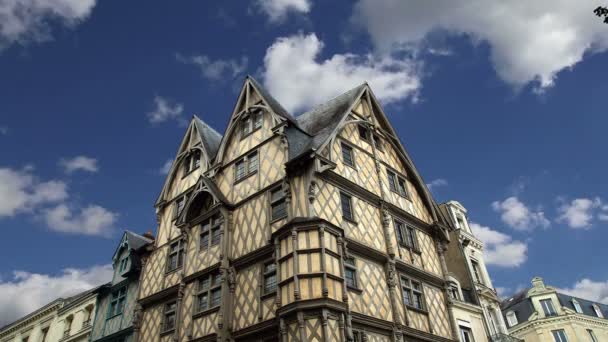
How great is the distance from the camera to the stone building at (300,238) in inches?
527

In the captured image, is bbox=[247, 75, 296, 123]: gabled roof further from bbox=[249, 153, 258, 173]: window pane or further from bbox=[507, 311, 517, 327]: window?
bbox=[507, 311, 517, 327]: window

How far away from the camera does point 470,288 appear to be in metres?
20.8

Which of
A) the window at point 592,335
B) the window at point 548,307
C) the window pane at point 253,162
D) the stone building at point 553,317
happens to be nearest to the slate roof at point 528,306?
the stone building at point 553,317

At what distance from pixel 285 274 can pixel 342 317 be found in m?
2.16

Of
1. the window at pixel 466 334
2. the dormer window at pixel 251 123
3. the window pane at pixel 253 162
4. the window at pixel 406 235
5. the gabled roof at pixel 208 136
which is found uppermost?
the gabled roof at pixel 208 136

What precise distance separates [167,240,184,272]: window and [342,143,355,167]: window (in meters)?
8.09

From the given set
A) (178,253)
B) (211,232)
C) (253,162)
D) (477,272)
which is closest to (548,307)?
(477,272)

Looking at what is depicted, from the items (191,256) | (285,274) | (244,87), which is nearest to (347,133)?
(244,87)

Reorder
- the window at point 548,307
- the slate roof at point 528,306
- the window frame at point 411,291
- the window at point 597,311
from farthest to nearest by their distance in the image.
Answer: the window at point 597,311 < the slate roof at point 528,306 < the window at point 548,307 < the window frame at point 411,291

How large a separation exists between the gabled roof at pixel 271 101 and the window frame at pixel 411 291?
766cm

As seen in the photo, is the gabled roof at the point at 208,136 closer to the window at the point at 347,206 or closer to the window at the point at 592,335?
the window at the point at 347,206

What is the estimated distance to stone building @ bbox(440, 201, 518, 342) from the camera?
18.6 meters

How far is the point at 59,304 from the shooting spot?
87.5 ft

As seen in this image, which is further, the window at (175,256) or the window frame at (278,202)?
the window at (175,256)
